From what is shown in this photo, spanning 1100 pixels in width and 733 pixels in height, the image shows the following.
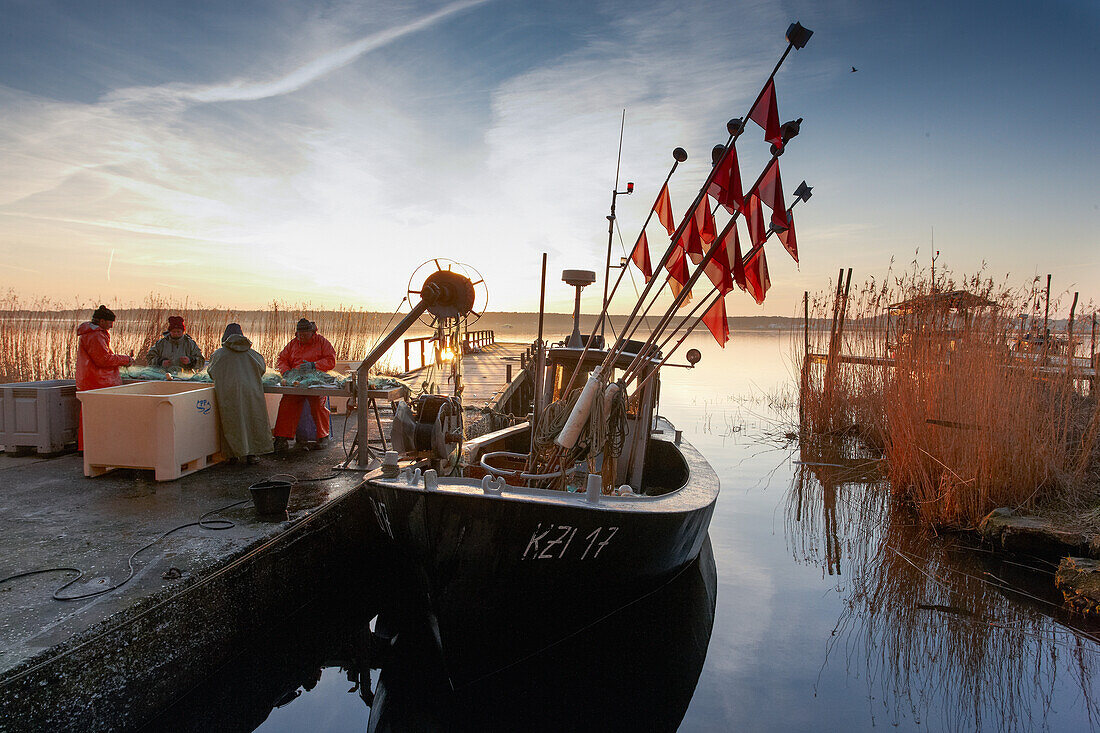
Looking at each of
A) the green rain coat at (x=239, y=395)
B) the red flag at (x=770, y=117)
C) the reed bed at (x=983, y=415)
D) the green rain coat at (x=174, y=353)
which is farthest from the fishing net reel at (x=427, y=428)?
the reed bed at (x=983, y=415)

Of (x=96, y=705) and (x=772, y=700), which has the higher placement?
(x=96, y=705)

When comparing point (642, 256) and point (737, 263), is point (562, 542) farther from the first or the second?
point (642, 256)

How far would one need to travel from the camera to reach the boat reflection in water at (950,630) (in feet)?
13.8

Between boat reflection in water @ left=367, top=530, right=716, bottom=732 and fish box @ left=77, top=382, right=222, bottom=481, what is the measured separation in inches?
106

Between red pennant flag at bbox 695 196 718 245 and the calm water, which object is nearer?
the calm water

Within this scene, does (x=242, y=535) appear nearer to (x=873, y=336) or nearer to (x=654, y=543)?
(x=654, y=543)

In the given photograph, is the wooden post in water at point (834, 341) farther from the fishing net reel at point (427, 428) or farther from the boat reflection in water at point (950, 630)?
the fishing net reel at point (427, 428)

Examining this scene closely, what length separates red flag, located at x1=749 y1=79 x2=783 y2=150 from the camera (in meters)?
4.09

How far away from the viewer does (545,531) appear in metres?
3.95

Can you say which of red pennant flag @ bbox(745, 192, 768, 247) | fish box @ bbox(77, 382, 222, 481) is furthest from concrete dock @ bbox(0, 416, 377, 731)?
red pennant flag @ bbox(745, 192, 768, 247)

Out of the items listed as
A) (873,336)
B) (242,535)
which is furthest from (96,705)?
(873,336)

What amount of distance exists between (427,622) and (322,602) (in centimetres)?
94

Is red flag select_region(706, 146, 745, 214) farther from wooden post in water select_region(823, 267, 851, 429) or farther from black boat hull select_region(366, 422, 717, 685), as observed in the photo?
wooden post in water select_region(823, 267, 851, 429)

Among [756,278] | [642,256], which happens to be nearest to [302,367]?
[642,256]
